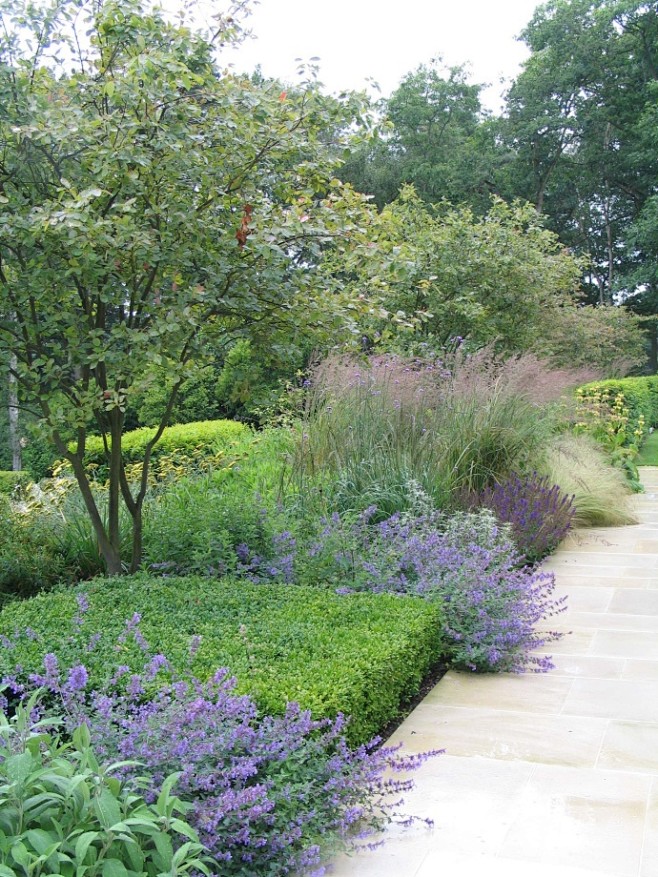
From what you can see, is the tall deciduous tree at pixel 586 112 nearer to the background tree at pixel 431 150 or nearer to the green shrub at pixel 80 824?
the background tree at pixel 431 150

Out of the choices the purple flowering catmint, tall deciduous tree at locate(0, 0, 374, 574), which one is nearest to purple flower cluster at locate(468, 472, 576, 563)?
tall deciduous tree at locate(0, 0, 374, 574)

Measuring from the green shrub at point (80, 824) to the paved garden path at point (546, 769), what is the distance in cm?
65

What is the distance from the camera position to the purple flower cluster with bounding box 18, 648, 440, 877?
7.55 feet

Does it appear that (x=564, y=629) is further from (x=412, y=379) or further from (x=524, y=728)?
(x=412, y=379)

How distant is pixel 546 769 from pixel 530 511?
3537 millimetres

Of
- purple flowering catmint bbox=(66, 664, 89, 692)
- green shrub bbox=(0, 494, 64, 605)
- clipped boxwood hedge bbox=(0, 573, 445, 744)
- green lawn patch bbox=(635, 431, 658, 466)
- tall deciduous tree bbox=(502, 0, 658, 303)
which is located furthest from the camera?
tall deciduous tree bbox=(502, 0, 658, 303)

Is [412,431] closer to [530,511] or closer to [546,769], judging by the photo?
[530,511]

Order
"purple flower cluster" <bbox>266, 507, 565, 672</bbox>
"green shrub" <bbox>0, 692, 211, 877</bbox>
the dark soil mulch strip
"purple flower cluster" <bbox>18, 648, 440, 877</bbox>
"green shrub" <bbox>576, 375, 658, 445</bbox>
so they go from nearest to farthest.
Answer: "green shrub" <bbox>0, 692, 211, 877</bbox>, "purple flower cluster" <bbox>18, 648, 440, 877</bbox>, the dark soil mulch strip, "purple flower cluster" <bbox>266, 507, 565, 672</bbox>, "green shrub" <bbox>576, 375, 658, 445</bbox>

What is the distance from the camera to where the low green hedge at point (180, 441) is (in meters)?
9.84

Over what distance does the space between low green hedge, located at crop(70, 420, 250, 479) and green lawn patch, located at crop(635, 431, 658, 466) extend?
730 centimetres

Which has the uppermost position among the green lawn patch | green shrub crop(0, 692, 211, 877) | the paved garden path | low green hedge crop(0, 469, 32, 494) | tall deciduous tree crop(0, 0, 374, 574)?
tall deciduous tree crop(0, 0, 374, 574)

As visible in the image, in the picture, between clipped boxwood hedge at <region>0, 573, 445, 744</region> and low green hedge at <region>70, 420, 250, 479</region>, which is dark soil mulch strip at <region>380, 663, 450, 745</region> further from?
low green hedge at <region>70, 420, 250, 479</region>

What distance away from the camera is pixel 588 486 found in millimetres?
8359

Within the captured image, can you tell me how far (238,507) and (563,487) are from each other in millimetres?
3837
